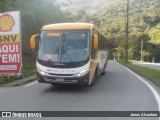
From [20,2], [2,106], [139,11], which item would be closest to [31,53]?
[20,2]

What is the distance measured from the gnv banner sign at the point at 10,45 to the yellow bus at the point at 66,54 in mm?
3684

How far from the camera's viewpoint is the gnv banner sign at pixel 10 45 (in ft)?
57.1

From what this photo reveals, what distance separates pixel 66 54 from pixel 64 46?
0.36m

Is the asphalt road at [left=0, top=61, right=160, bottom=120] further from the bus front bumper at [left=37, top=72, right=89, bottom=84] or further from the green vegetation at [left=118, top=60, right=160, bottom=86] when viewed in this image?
the green vegetation at [left=118, top=60, right=160, bottom=86]

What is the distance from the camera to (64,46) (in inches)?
528

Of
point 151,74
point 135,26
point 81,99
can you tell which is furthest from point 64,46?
point 135,26

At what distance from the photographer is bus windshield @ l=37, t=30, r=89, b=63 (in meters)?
13.2

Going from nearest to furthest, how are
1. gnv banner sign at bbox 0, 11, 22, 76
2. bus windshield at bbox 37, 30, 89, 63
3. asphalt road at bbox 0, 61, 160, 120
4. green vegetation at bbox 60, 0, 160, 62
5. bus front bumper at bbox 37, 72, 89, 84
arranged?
1. asphalt road at bbox 0, 61, 160, 120
2. bus front bumper at bbox 37, 72, 89, 84
3. bus windshield at bbox 37, 30, 89, 63
4. gnv banner sign at bbox 0, 11, 22, 76
5. green vegetation at bbox 60, 0, 160, 62

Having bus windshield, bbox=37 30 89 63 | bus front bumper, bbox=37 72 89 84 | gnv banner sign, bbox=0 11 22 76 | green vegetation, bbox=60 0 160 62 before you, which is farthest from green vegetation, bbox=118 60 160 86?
green vegetation, bbox=60 0 160 62

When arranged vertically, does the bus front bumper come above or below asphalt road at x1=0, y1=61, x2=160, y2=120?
above

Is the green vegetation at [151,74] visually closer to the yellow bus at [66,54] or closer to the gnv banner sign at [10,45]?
the yellow bus at [66,54]

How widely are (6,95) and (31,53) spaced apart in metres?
27.0

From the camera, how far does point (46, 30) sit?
45.5ft

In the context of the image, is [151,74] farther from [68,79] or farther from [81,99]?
[81,99]
